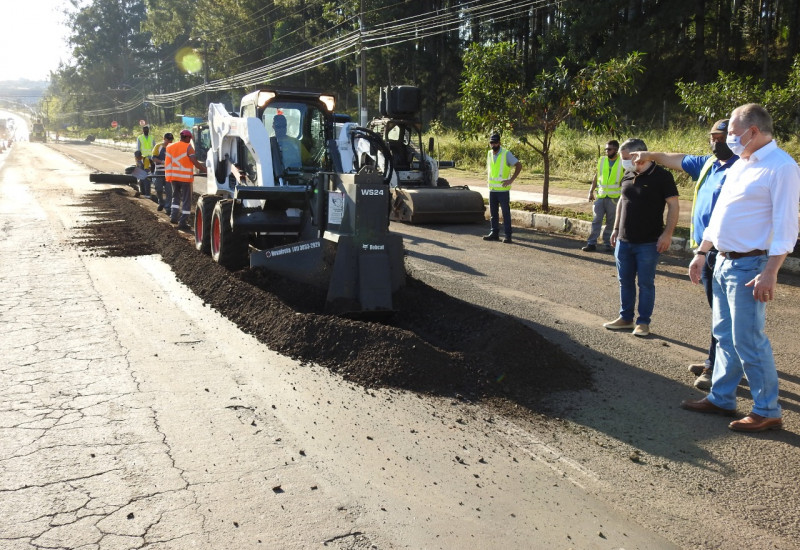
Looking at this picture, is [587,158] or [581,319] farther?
[587,158]

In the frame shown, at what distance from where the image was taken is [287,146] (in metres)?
9.88

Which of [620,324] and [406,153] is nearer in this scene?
[620,324]

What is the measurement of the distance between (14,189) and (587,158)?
20.5m

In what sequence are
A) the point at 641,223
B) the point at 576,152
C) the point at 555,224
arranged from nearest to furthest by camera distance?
the point at 641,223
the point at 555,224
the point at 576,152

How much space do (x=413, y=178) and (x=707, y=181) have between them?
39.7ft

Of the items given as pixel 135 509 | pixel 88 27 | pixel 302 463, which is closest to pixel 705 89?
pixel 302 463

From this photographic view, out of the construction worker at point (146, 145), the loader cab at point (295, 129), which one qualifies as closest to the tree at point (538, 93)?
the loader cab at point (295, 129)

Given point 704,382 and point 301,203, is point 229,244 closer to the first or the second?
point 301,203

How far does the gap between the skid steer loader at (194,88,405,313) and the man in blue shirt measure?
8.91ft

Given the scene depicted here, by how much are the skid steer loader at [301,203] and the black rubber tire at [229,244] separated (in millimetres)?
14

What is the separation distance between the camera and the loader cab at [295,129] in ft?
31.3

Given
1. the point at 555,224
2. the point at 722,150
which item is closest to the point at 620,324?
the point at 722,150

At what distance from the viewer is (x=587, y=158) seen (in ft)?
86.2

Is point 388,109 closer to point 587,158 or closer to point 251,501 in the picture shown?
point 587,158
